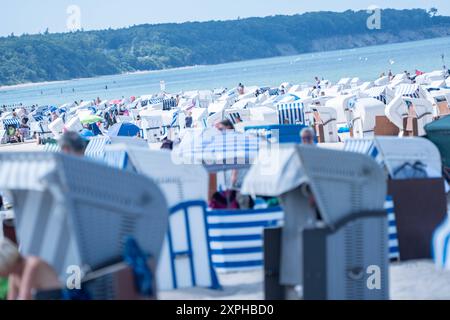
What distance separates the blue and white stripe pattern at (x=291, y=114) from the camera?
16.2 m

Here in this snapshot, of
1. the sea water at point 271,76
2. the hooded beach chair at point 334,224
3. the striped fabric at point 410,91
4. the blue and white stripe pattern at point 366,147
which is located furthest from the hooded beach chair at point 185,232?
the sea water at point 271,76

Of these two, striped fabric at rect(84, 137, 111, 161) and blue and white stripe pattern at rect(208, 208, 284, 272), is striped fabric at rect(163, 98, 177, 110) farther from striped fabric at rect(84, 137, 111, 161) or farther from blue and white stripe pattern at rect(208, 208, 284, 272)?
blue and white stripe pattern at rect(208, 208, 284, 272)

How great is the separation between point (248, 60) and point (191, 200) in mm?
184294

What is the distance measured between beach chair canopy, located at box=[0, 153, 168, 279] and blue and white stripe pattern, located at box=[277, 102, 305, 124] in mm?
12175

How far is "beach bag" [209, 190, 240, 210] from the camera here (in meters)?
7.39

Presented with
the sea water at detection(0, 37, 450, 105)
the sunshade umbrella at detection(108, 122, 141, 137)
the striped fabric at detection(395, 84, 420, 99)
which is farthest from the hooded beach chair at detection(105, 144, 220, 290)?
the sea water at detection(0, 37, 450, 105)

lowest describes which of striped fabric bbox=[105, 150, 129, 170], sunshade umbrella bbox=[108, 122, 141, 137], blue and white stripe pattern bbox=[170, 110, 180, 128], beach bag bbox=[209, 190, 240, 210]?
blue and white stripe pattern bbox=[170, 110, 180, 128]

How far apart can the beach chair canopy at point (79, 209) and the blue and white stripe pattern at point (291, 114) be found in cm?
1218

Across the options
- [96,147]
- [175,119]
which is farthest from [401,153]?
[175,119]

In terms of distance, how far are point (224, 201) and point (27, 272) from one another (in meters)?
3.56

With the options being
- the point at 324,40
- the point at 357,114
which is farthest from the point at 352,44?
the point at 357,114

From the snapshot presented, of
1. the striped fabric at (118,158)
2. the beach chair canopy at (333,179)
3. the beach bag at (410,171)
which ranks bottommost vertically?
the beach bag at (410,171)

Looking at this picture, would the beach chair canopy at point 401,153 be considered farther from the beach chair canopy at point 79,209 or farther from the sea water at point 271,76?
the sea water at point 271,76

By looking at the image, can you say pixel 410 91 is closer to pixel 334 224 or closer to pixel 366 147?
pixel 366 147
